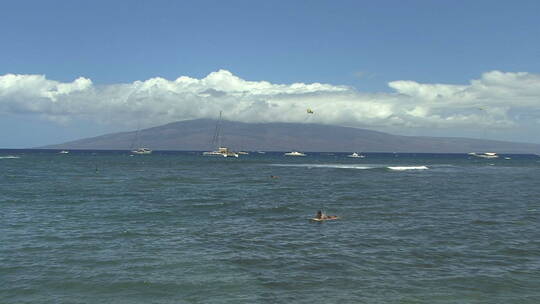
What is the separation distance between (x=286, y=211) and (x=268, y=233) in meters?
15.3

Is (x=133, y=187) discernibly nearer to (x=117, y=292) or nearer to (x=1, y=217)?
(x=1, y=217)

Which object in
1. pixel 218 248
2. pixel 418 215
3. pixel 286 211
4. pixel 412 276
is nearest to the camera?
pixel 412 276

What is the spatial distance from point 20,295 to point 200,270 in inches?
402

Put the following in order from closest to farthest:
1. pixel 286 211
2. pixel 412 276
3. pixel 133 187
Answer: pixel 412 276 → pixel 286 211 → pixel 133 187

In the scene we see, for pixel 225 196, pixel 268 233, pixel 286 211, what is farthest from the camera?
pixel 225 196

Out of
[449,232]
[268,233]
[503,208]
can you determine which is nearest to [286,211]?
[268,233]

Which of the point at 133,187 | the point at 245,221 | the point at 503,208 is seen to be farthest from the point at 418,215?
the point at 133,187

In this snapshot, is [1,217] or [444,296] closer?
[444,296]

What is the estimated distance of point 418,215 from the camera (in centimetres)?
5456

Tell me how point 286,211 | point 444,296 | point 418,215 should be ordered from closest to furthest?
point 444,296, point 418,215, point 286,211

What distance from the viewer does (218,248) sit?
119ft

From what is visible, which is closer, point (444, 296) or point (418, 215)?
point (444, 296)

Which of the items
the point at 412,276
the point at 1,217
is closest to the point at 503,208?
the point at 412,276

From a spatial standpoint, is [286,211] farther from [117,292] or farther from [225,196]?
[117,292]
